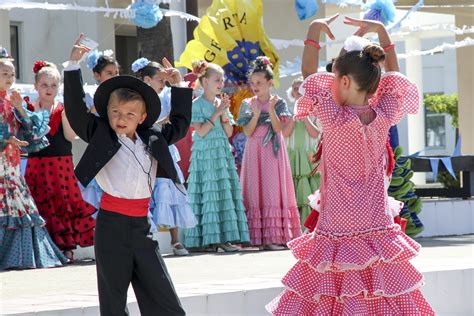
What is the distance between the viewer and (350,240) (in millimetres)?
5379

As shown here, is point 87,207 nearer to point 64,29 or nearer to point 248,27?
point 248,27

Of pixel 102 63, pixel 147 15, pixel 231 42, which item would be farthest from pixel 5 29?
pixel 102 63

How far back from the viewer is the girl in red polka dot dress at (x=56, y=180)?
883 cm

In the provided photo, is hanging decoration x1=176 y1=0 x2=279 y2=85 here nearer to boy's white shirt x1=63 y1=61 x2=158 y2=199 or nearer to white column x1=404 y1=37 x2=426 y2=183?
boy's white shirt x1=63 y1=61 x2=158 y2=199

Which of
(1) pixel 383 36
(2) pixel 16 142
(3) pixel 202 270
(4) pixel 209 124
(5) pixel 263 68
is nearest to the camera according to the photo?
(1) pixel 383 36

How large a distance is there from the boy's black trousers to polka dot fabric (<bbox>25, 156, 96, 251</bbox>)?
147 inches

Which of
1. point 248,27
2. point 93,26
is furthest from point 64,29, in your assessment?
point 248,27

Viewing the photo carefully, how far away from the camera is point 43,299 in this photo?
622 cm

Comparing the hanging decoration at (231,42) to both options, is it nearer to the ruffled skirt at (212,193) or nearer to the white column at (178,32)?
the white column at (178,32)

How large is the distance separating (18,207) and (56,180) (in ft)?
1.56

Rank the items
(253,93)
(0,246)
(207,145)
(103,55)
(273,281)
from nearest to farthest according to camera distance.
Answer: (273,281), (0,246), (103,55), (207,145), (253,93)

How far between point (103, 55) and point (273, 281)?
296 centimetres

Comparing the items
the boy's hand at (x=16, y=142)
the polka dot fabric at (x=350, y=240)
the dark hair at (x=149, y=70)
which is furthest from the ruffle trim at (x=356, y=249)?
the dark hair at (x=149, y=70)

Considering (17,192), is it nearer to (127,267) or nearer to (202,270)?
(202,270)
